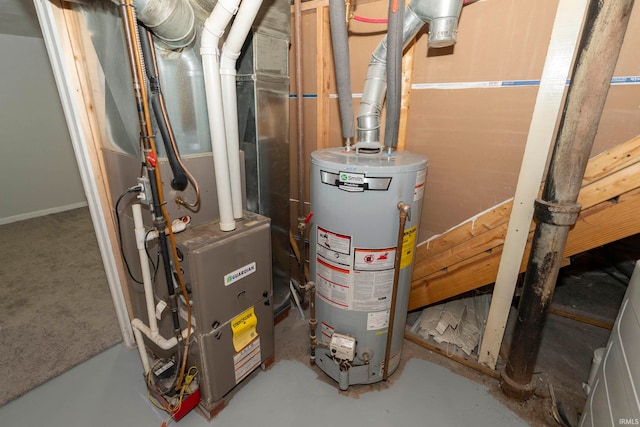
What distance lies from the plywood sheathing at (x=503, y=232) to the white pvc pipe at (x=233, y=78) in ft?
3.90

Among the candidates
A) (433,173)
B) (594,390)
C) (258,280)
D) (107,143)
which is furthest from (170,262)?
(594,390)

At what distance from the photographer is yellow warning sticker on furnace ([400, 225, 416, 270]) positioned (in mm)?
1387

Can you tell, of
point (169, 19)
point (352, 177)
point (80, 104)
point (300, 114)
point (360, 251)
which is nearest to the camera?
point (169, 19)

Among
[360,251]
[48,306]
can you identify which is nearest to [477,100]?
[360,251]

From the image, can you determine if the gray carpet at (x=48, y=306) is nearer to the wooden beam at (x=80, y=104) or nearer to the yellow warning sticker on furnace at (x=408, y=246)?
the wooden beam at (x=80, y=104)

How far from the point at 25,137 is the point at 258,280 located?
4.30 metres

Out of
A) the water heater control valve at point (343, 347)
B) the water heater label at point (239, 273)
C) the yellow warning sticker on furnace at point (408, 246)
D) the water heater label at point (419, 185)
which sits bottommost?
the water heater control valve at point (343, 347)

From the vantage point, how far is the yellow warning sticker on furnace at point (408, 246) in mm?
1387

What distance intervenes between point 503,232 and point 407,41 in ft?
3.49

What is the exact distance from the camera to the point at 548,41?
4.21 ft

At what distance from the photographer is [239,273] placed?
144 cm

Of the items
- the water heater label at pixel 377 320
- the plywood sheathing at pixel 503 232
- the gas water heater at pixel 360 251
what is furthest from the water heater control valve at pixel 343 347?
the plywood sheathing at pixel 503 232

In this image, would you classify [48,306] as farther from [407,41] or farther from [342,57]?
[407,41]

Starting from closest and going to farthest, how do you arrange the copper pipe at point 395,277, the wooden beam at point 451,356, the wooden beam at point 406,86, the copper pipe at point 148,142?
the copper pipe at point 148,142, the copper pipe at point 395,277, the wooden beam at point 406,86, the wooden beam at point 451,356
